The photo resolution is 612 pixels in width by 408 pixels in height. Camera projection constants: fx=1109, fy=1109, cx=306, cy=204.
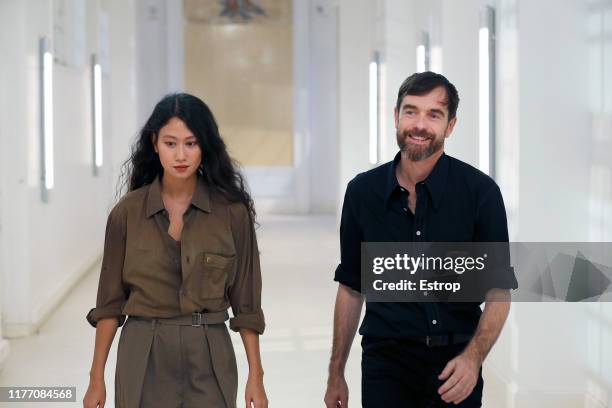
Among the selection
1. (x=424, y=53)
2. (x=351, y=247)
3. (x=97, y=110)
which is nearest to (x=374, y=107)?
(x=424, y=53)

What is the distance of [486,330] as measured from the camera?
10.0 ft

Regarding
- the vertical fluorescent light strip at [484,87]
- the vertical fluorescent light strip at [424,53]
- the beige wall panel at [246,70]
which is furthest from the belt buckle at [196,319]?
the beige wall panel at [246,70]

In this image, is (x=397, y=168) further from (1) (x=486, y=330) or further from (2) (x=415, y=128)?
(1) (x=486, y=330)

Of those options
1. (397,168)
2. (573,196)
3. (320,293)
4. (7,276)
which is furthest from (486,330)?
(320,293)

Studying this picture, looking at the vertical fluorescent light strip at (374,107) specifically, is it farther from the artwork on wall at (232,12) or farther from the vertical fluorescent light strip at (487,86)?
the artwork on wall at (232,12)

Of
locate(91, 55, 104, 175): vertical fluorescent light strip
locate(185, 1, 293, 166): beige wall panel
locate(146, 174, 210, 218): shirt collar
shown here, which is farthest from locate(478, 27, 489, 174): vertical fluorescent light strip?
locate(185, 1, 293, 166): beige wall panel

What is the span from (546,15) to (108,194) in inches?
372

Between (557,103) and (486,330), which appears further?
(557,103)

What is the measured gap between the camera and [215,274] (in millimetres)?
3170

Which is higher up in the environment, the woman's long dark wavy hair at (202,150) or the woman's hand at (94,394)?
the woman's long dark wavy hair at (202,150)

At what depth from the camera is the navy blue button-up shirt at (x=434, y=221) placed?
10.3ft

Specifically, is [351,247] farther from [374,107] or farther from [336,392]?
[374,107]

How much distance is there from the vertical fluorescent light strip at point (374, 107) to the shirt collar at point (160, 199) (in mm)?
10813

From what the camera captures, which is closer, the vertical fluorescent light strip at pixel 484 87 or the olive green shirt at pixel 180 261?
the olive green shirt at pixel 180 261
